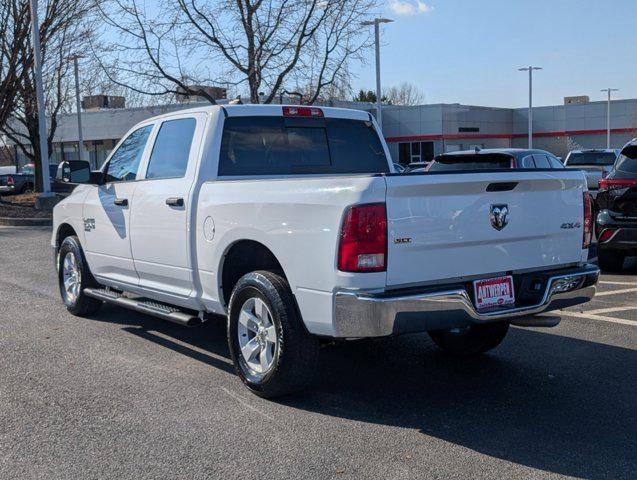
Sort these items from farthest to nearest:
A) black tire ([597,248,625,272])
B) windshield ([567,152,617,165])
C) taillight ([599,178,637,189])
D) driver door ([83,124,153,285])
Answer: windshield ([567,152,617,165]), black tire ([597,248,625,272]), taillight ([599,178,637,189]), driver door ([83,124,153,285])

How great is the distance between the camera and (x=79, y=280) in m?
7.82

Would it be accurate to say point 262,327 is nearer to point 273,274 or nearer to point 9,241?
point 273,274

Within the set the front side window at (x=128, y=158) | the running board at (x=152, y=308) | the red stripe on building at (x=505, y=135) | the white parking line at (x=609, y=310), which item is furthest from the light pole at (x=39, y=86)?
the red stripe on building at (x=505, y=135)

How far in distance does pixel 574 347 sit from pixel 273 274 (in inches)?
117

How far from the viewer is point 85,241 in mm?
7656

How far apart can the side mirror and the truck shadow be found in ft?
5.32

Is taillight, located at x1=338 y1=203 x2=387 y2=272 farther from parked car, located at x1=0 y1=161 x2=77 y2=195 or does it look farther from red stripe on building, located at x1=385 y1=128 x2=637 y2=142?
red stripe on building, located at x1=385 y1=128 x2=637 y2=142

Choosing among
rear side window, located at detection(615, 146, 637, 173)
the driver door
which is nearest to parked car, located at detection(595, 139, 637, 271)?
rear side window, located at detection(615, 146, 637, 173)

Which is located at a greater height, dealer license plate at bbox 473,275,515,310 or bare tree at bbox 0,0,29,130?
bare tree at bbox 0,0,29,130

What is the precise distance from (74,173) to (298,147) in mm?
2412

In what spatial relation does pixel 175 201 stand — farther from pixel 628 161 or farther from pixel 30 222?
pixel 30 222

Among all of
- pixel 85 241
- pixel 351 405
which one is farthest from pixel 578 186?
pixel 85 241

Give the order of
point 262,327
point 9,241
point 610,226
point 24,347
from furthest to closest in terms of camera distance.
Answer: point 9,241 < point 610,226 < point 24,347 < point 262,327

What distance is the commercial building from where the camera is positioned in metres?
54.0
